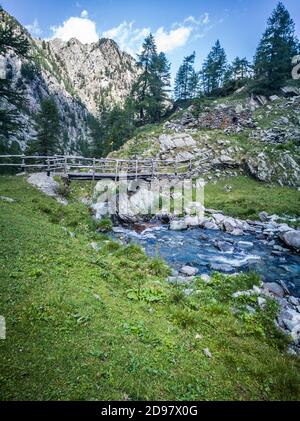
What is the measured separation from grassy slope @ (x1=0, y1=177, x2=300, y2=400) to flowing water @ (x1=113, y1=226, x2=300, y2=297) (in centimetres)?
306

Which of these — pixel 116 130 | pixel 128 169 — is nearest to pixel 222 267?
pixel 128 169

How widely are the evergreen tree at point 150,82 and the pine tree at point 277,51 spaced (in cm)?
1844

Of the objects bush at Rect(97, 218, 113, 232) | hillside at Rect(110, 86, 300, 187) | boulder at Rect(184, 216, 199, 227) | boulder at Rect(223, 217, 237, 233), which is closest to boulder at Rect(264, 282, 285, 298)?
boulder at Rect(223, 217, 237, 233)

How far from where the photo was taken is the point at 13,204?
14266 mm

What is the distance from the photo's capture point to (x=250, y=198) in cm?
2362

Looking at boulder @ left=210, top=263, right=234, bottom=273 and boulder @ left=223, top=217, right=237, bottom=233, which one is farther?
boulder @ left=223, top=217, right=237, bottom=233

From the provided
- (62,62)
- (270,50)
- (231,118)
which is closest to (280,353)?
(231,118)

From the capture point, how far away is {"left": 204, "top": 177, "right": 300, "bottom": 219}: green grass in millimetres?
21406

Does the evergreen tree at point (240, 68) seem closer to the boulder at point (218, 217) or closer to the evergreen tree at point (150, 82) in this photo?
the evergreen tree at point (150, 82)

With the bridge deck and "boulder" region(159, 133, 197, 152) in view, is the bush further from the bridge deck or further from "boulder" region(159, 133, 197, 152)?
"boulder" region(159, 133, 197, 152)

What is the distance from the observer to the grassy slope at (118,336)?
475 centimetres

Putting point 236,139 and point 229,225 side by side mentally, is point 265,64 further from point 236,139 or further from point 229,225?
point 229,225

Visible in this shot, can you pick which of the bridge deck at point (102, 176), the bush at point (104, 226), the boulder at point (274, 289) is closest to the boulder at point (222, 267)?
the boulder at point (274, 289)
